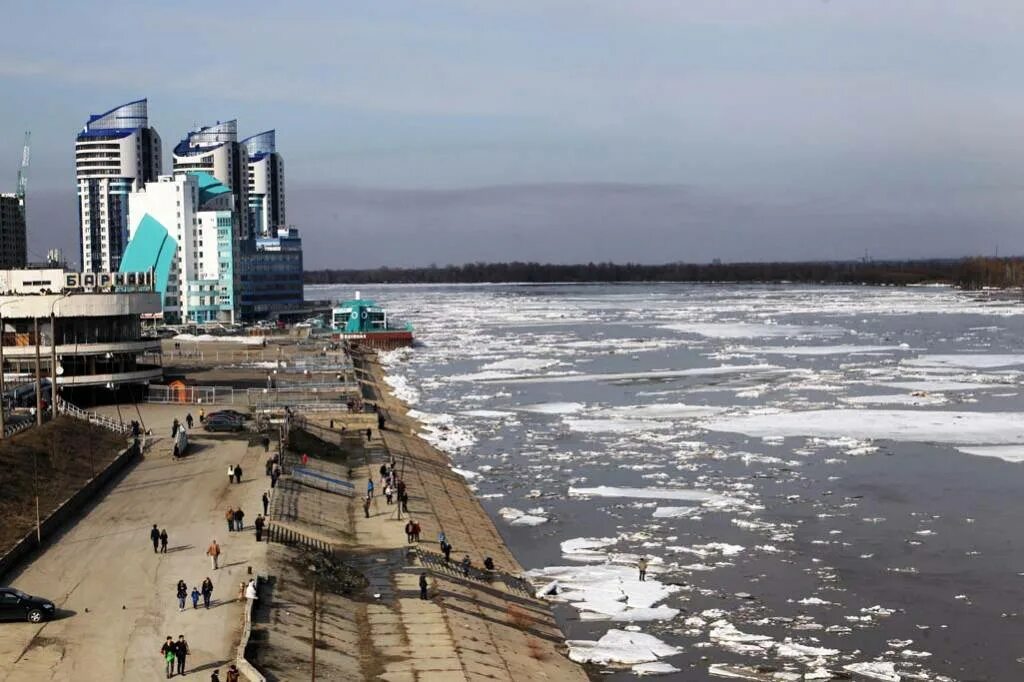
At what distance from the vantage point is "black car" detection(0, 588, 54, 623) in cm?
2339

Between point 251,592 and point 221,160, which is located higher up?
point 221,160

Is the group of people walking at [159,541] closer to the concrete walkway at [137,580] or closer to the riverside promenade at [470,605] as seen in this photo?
the concrete walkway at [137,580]

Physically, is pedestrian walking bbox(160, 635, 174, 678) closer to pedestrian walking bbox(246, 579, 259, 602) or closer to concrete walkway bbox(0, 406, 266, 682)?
concrete walkway bbox(0, 406, 266, 682)

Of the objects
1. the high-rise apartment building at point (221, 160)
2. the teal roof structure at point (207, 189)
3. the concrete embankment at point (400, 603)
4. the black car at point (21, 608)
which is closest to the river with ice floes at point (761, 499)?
the concrete embankment at point (400, 603)

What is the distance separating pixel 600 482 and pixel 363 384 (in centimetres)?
3351

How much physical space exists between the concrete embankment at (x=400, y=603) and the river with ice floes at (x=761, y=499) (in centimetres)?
127

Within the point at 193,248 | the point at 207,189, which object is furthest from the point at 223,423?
the point at 207,189

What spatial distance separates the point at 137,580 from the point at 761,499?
68.5 feet

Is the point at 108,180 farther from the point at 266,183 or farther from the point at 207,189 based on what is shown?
the point at 266,183

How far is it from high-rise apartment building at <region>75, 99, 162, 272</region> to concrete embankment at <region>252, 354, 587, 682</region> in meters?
112

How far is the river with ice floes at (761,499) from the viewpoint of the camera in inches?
1053

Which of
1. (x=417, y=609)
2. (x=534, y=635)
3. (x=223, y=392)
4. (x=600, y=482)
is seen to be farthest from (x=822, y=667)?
(x=223, y=392)

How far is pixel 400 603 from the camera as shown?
2755 cm

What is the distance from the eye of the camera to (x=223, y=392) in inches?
2418
